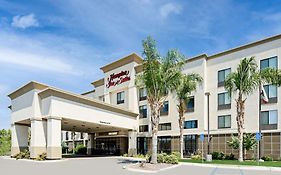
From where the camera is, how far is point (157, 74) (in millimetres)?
30750

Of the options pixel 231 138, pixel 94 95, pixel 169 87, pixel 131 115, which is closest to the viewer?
pixel 169 87

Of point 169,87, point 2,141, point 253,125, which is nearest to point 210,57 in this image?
point 253,125

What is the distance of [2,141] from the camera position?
206 feet

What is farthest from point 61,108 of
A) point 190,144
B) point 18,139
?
point 190,144

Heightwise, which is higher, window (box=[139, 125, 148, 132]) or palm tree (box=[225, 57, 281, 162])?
palm tree (box=[225, 57, 281, 162])

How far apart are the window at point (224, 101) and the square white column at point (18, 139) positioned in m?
28.3

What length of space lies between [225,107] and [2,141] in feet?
145

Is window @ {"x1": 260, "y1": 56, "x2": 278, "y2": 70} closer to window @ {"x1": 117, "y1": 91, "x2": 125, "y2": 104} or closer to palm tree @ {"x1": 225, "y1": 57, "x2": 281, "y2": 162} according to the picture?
palm tree @ {"x1": 225, "y1": 57, "x2": 281, "y2": 162}

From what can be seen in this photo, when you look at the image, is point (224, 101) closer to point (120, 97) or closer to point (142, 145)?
point (142, 145)

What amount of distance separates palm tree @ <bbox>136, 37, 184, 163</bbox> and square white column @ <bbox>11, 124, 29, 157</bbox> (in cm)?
2472

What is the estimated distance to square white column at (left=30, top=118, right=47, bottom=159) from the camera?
128 ft

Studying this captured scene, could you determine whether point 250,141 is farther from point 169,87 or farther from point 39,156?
point 39,156

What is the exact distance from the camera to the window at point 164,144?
4697 cm

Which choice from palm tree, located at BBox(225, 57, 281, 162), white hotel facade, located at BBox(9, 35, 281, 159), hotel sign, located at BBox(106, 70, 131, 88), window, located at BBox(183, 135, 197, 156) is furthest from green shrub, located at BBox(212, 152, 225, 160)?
hotel sign, located at BBox(106, 70, 131, 88)
